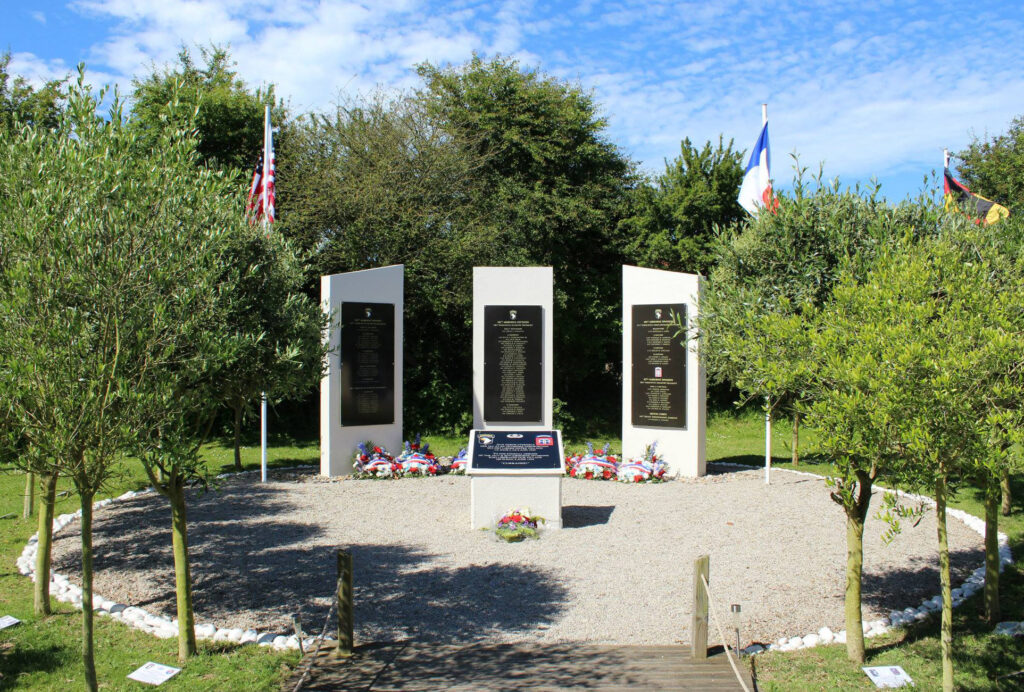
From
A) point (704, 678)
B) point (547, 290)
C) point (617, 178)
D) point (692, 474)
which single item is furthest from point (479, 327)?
point (617, 178)

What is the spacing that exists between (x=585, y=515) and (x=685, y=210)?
1497cm

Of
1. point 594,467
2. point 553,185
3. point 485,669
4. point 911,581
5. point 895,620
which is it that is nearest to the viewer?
point 485,669

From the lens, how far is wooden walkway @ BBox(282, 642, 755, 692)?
6109 millimetres

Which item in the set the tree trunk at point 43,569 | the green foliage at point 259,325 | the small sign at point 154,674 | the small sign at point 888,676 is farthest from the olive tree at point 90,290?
the small sign at point 888,676

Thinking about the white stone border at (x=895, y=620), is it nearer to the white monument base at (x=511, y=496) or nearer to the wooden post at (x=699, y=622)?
the wooden post at (x=699, y=622)

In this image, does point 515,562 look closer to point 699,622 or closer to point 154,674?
point 699,622

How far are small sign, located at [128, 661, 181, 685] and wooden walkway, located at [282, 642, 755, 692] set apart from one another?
1.07 metres

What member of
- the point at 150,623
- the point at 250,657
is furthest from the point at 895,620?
the point at 150,623

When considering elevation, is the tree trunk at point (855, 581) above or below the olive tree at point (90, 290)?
below

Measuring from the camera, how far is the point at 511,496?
11297 millimetres

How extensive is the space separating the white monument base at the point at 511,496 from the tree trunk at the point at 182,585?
5039 mm

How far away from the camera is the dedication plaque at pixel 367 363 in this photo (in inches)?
613

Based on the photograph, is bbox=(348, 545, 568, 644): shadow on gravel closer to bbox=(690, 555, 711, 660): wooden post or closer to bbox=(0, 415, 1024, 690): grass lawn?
bbox=(0, 415, 1024, 690): grass lawn

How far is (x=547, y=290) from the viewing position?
15203mm
